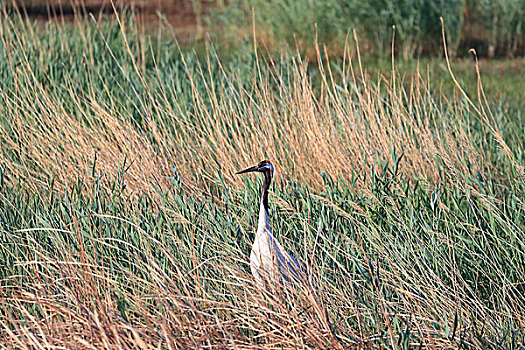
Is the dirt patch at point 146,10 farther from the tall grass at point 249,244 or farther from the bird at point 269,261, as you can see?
the bird at point 269,261

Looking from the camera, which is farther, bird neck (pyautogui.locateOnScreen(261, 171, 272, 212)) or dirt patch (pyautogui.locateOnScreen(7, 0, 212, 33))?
dirt patch (pyautogui.locateOnScreen(7, 0, 212, 33))

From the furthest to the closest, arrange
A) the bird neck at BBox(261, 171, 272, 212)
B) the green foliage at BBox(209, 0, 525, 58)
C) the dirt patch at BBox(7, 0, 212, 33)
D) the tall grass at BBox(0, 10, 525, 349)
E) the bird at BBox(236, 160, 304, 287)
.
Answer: the dirt patch at BBox(7, 0, 212, 33) → the green foliage at BBox(209, 0, 525, 58) → the bird neck at BBox(261, 171, 272, 212) → the bird at BBox(236, 160, 304, 287) → the tall grass at BBox(0, 10, 525, 349)

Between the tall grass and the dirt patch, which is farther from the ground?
the dirt patch

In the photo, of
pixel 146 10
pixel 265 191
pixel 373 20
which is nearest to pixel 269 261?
pixel 265 191

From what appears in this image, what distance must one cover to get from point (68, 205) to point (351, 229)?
148cm

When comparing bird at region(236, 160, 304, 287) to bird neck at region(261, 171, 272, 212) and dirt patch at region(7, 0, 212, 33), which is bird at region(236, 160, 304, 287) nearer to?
bird neck at region(261, 171, 272, 212)

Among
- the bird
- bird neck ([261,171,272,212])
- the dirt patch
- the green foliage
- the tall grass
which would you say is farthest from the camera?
the dirt patch

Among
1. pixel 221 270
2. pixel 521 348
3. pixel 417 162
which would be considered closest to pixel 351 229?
pixel 221 270

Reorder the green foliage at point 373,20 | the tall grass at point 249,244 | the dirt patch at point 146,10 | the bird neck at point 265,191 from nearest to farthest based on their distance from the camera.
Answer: the tall grass at point 249,244, the bird neck at point 265,191, the green foliage at point 373,20, the dirt patch at point 146,10

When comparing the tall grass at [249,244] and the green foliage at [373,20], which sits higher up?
the green foliage at [373,20]

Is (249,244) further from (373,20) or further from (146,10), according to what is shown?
(146,10)

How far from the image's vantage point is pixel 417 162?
14.3 feet

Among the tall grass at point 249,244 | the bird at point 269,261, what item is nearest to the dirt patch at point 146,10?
the tall grass at point 249,244

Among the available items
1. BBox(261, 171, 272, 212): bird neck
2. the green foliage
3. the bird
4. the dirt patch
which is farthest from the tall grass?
the dirt patch
